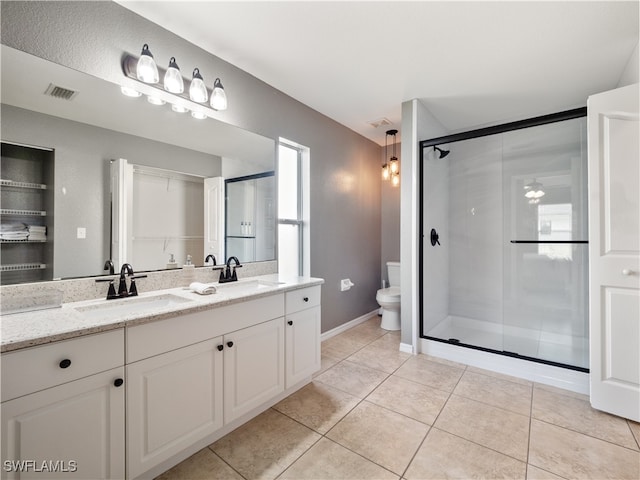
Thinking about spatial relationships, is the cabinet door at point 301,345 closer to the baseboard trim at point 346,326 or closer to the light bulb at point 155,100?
the baseboard trim at point 346,326

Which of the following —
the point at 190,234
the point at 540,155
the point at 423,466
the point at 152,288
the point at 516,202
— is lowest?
the point at 423,466

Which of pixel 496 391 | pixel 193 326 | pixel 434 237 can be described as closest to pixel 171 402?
pixel 193 326

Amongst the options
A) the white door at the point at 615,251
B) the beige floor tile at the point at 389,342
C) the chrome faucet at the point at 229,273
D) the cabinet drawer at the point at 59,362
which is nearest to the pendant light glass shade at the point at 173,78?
the chrome faucet at the point at 229,273

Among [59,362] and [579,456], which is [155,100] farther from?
[579,456]

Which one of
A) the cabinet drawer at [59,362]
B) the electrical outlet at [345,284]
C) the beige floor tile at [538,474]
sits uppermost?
the cabinet drawer at [59,362]

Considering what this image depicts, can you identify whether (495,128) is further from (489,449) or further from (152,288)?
(152,288)

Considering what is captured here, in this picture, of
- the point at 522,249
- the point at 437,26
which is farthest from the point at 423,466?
the point at 522,249

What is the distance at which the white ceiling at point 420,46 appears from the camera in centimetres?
172

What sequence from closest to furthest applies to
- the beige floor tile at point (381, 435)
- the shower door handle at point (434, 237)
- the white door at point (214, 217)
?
the beige floor tile at point (381, 435) → the white door at point (214, 217) → the shower door handle at point (434, 237)

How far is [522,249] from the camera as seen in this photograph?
3.31 m

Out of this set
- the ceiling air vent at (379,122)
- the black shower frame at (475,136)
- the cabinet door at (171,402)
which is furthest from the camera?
the ceiling air vent at (379,122)

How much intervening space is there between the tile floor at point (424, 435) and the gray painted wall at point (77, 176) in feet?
3.93

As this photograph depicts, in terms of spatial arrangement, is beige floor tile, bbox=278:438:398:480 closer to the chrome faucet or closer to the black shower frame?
the chrome faucet

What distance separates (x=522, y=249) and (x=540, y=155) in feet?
3.40
